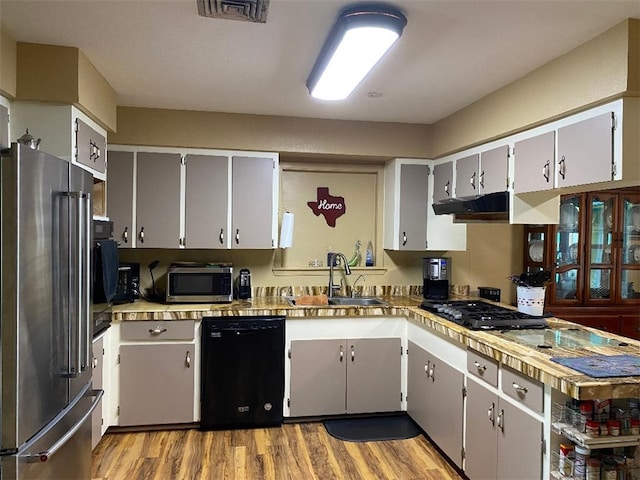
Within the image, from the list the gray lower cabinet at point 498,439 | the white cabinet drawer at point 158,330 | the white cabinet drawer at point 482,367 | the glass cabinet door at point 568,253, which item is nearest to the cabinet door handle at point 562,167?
the white cabinet drawer at point 482,367

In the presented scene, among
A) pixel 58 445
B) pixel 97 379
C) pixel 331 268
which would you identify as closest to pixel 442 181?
pixel 331 268

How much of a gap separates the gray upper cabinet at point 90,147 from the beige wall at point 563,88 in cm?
255

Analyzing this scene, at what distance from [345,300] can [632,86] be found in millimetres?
2609

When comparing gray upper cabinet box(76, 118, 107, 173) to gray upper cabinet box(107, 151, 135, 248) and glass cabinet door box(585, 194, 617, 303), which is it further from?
glass cabinet door box(585, 194, 617, 303)

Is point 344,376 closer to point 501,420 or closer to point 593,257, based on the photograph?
point 501,420

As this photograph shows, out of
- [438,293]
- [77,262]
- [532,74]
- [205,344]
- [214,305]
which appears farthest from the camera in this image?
[438,293]

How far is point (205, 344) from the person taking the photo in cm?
344

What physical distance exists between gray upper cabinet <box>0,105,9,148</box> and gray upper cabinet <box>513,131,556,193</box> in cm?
290

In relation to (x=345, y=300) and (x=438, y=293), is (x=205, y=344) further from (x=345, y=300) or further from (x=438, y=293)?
(x=438, y=293)

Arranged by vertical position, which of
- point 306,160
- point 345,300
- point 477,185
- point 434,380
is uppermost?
point 306,160

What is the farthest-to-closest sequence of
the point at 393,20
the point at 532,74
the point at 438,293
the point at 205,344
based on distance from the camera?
the point at 438,293 → the point at 205,344 → the point at 532,74 → the point at 393,20

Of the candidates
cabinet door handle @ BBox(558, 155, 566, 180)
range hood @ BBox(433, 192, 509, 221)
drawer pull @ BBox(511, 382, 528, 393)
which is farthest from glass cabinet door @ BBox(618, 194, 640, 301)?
drawer pull @ BBox(511, 382, 528, 393)

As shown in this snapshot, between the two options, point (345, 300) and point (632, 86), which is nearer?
point (632, 86)

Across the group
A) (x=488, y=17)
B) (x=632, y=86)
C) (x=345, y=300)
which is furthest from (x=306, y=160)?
(x=632, y=86)
